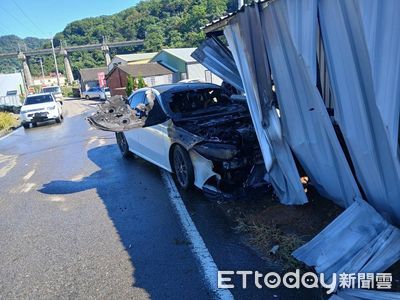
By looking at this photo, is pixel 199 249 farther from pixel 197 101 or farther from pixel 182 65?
pixel 182 65

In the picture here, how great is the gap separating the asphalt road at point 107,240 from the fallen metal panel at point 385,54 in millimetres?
1661

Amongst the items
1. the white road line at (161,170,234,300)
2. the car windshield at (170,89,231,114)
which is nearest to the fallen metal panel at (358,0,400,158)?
the white road line at (161,170,234,300)

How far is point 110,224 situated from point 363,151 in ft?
11.3

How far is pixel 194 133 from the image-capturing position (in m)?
5.96

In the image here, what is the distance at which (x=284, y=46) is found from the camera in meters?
4.20

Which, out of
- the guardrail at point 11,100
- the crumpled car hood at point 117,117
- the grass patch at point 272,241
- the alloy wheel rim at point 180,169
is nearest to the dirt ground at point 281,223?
the grass patch at point 272,241

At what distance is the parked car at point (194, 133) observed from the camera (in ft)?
18.0

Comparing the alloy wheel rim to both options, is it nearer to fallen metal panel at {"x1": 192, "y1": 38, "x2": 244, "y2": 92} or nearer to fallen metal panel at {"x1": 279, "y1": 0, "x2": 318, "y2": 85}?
fallen metal panel at {"x1": 192, "y1": 38, "x2": 244, "y2": 92}

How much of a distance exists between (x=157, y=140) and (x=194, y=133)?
1399mm

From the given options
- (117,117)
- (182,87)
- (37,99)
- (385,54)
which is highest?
(385,54)

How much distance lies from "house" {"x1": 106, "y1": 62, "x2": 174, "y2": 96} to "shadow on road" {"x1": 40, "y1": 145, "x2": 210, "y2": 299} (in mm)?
40400

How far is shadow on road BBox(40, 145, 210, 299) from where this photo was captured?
374cm

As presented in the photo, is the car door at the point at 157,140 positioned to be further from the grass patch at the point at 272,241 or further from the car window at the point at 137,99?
the grass patch at the point at 272,241

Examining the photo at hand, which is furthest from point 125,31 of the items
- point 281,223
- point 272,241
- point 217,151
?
point 272,241
